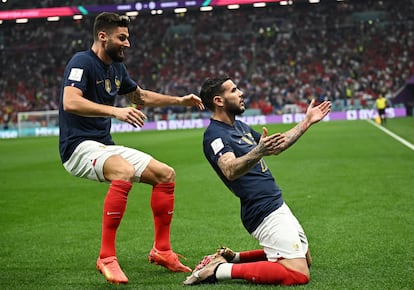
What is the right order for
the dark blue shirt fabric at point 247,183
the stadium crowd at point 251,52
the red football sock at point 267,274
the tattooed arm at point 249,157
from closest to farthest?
the tattooed arm at point 249,157
the red football sock at point 267,274
the dark blue shirt fabric at point 247,183
the stadium crowd at point 251,52

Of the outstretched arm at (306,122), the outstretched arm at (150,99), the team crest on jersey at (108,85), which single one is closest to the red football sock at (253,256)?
the outstretched arm at (306,122)

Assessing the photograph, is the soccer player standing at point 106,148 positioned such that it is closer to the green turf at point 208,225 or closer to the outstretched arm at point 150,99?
the green turf at point 208,225

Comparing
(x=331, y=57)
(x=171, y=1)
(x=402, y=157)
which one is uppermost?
(x=171, y=1)

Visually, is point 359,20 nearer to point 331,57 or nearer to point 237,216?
point 331,57

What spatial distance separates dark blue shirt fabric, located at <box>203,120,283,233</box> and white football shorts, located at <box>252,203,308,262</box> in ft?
0.21

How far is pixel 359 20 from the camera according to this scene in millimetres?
50688

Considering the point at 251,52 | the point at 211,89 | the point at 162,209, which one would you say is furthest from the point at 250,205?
the point at 251,52

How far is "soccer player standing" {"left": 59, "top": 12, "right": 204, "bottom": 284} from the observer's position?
5.15m

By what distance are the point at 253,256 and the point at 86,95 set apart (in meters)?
1.99

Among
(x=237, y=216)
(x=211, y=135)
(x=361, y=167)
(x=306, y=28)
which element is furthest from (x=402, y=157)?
(x=306, y=28)

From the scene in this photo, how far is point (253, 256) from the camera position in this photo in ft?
18.0

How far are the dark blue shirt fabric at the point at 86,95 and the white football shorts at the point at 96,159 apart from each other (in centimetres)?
7

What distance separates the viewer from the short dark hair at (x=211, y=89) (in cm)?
524

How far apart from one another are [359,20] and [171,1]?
1561 cm
